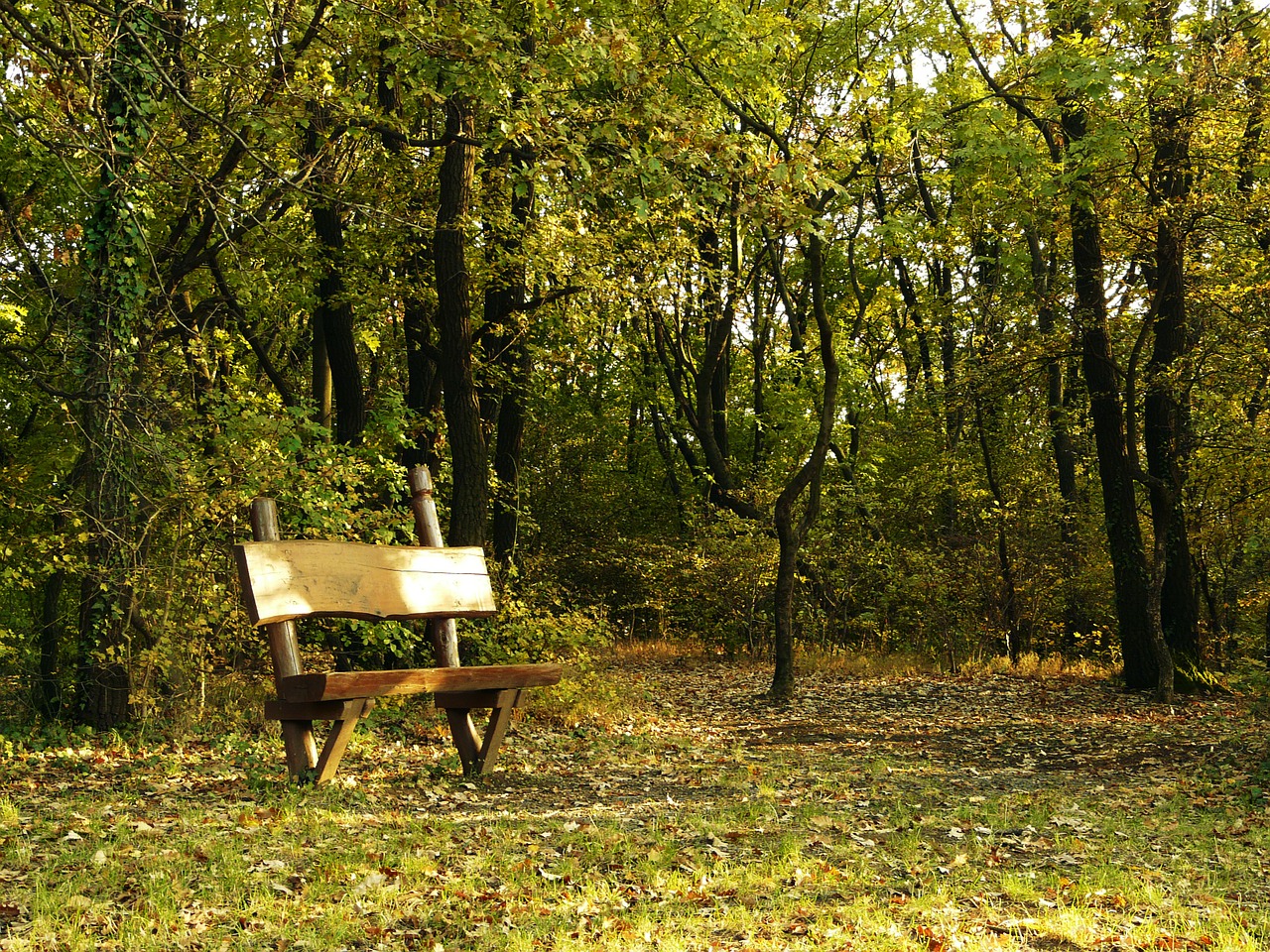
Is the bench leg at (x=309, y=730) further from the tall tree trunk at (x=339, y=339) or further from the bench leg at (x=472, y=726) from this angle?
the tall tree trunk at (x=339, y=339)

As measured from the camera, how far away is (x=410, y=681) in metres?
5.97

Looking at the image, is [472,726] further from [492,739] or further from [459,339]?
[459,339]

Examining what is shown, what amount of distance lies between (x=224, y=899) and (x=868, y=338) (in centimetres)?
2023

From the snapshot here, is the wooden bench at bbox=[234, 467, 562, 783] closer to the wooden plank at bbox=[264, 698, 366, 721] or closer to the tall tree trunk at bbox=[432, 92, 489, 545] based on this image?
the wooden plank at bbox=[264, 698, 366, 721]

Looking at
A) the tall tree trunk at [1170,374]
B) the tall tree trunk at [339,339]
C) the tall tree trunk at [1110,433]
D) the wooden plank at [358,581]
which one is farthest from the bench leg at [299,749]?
the tall tree trunk at [1110,433]

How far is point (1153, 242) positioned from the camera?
11.2 metres

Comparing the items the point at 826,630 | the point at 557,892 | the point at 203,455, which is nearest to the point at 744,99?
the point at 203,455

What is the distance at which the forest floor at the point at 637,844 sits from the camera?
376cm

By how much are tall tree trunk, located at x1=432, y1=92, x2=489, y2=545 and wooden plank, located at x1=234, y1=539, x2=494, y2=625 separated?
2981 millimetres

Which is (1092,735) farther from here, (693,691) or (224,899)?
(224,899)

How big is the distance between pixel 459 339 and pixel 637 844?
611 centimetres

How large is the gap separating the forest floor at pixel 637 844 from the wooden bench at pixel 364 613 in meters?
0.29

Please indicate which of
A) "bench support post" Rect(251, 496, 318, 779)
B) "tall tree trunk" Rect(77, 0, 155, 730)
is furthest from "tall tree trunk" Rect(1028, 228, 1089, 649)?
"tall tree trunk" Rect(77, 0, 155, 730)

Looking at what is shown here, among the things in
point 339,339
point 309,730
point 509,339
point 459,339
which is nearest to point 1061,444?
point 509,339
